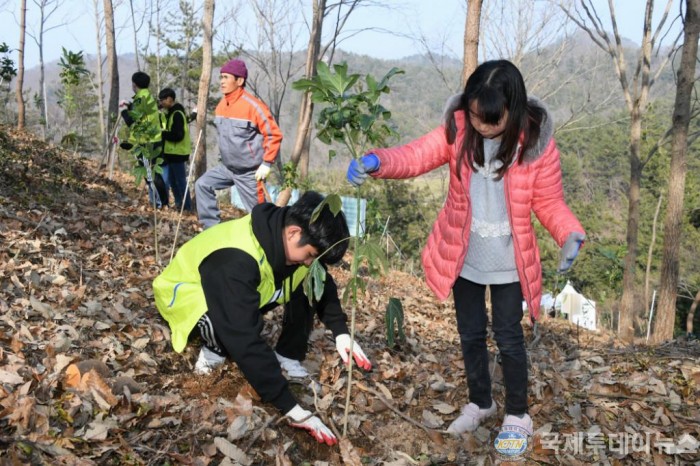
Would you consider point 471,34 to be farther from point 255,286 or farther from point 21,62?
point 21,62

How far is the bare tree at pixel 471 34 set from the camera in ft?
20.1

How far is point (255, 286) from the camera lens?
2564mm

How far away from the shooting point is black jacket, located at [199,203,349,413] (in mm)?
2461

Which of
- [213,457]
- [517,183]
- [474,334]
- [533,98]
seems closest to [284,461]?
[213,457]

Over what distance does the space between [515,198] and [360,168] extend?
744 mm

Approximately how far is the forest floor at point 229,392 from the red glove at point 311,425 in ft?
0.32

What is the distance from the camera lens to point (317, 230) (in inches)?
98.5

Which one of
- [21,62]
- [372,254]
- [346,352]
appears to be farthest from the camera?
[21,62]

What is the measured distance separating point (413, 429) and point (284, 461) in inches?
33.7

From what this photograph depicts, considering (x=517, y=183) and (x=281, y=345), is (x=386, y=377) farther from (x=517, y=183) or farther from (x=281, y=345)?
(x=517, y=183)

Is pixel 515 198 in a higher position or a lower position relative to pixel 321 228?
higher

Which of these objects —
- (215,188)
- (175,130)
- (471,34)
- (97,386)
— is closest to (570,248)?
(97,386)

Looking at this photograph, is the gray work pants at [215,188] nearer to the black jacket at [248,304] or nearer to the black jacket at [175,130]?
the black jacket at [175,130]

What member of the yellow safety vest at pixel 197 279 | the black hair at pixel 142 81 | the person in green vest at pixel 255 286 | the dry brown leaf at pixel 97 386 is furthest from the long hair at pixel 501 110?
the black hair at pixel 142 81
